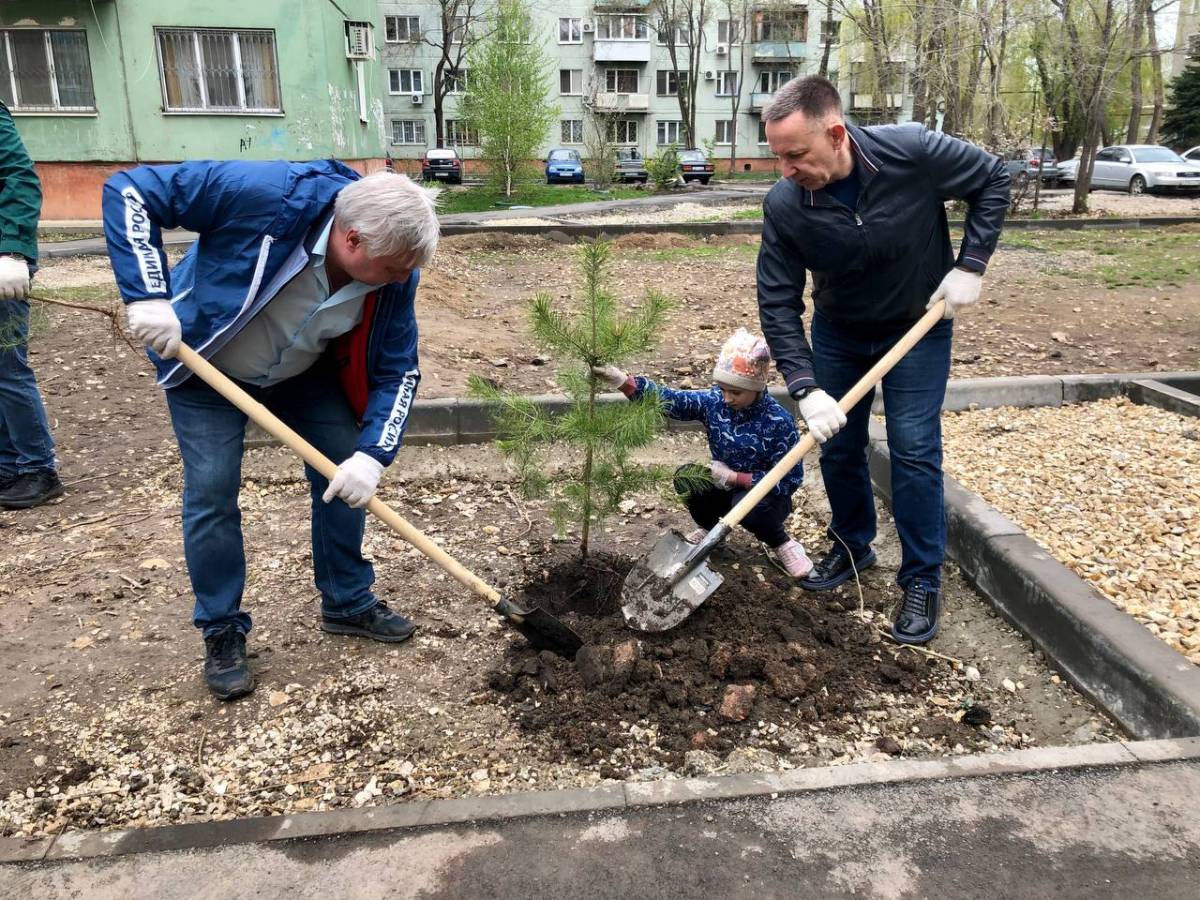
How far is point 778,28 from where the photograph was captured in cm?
4788

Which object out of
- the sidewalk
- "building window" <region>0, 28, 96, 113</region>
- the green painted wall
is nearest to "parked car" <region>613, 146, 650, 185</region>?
the green painted wall

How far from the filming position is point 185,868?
2.19 m

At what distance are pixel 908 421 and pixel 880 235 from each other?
642 millimetres

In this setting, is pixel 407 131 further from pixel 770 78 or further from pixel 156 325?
pixel 156 325

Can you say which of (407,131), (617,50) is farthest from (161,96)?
(617,50)

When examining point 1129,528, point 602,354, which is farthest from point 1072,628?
point 602,354

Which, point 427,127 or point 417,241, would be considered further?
point 427,127

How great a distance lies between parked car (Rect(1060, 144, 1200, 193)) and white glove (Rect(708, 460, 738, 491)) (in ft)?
83.0

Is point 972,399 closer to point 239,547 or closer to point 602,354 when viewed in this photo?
point 602,354

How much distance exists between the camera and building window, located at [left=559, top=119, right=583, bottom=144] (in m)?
47.2

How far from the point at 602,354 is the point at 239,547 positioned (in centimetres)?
135

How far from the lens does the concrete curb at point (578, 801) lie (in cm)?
227

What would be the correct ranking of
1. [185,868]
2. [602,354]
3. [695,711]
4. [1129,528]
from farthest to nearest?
[1129,528] → [602,354] → [695,711] → [185,868]

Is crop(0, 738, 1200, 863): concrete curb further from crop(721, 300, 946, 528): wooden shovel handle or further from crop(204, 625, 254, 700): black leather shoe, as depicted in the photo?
crop(721, 300, 946, 528): wooden shovel handle
